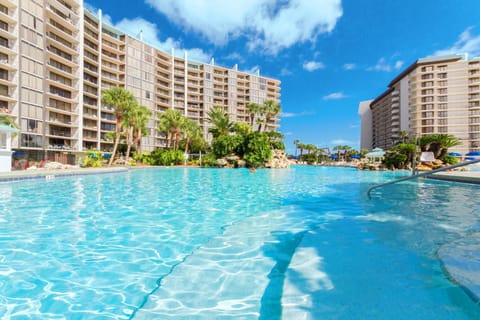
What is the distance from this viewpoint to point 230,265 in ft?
12.6

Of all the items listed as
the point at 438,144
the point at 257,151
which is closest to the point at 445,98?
the point at 438,144

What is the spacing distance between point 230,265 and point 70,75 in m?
50.5

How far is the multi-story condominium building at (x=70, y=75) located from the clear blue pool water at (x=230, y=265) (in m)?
38.9

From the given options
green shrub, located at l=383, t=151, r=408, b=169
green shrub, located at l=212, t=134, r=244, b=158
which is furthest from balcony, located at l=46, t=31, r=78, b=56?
green shrub, located at l=383, t=151, r=408, b=169

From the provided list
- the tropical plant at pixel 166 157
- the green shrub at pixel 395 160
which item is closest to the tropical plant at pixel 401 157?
the green shrub at pixel 395 160

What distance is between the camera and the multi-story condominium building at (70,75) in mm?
34750

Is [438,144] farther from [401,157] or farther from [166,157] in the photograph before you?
[166,157]

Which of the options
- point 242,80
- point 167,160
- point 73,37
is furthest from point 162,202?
point 242,80

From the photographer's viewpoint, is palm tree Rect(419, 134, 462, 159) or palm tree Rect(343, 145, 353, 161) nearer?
palm tree Rect(419, 134, 462, 159)

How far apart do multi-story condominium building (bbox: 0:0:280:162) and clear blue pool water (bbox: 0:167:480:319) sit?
38892 mm

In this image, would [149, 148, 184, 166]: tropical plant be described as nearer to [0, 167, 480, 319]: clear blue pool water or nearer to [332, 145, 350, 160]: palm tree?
[0, 167, 480, 319]: clear blue pool water

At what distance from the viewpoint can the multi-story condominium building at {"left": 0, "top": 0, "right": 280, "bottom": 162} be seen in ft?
114

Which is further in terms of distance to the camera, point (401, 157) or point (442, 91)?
point (442, 91)

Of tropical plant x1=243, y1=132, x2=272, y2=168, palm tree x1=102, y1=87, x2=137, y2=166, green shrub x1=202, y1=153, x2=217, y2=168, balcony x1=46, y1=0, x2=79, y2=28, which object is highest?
balcony x1=46, y1=0, x2=79, y2=28
